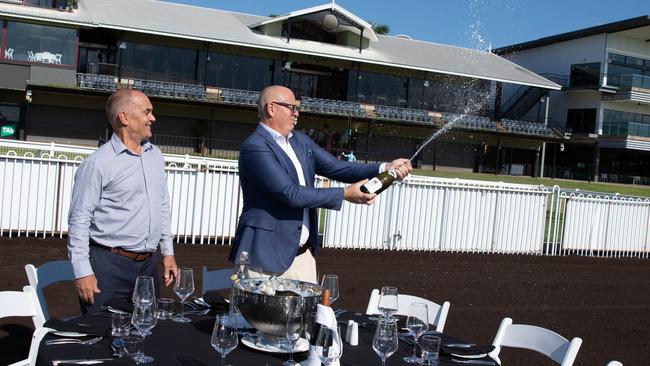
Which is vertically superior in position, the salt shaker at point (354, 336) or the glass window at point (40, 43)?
the glass window at point (40, 43)

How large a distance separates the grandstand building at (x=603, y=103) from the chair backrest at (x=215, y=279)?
4415cm

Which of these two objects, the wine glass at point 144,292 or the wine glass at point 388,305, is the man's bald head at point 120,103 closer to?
the wine glass at point 144,292

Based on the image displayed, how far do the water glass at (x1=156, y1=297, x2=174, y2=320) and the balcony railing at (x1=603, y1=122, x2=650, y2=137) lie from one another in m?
48.1

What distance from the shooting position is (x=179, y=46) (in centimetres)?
3831

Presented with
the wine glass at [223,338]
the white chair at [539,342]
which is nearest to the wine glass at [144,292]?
the wine glass at [223,338]

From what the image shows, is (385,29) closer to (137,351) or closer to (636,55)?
(636,55)

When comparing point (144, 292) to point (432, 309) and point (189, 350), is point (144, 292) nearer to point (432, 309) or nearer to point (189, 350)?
point (189, 350)

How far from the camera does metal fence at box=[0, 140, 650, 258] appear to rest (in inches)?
440

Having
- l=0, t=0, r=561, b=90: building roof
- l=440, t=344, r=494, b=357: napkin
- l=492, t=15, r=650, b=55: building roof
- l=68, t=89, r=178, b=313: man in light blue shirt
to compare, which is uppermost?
l=492, t=15, r=650, b=55: building roof

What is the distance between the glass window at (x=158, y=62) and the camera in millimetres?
37219

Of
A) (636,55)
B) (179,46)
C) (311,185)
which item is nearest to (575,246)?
(311,185)

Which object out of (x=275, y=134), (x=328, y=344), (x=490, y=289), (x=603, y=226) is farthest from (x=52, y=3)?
(x=328, y=344)

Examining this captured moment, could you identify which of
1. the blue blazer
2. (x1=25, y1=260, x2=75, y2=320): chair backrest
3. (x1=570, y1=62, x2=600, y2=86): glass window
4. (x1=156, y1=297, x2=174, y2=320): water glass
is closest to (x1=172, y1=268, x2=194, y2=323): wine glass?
(x1=156, y1=297, x2=174, y2=320): water glass

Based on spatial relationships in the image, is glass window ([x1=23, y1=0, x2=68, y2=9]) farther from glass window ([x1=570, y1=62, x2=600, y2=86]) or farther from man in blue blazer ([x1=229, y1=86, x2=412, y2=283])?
man in blue blazer ([x1=229, y1=86, x2=412, y2=283])
